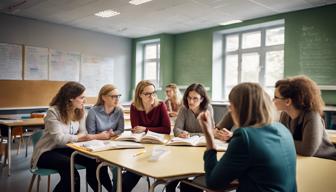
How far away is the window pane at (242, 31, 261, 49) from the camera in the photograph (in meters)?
6.20

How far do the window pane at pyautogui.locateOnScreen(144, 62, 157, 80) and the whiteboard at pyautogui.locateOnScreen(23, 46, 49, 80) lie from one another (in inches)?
112

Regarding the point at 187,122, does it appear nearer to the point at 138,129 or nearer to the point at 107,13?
the point at 138,129

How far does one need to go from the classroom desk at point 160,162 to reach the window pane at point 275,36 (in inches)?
175

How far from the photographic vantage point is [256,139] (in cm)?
120

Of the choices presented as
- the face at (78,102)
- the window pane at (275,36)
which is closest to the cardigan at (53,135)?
the face at (78,102)

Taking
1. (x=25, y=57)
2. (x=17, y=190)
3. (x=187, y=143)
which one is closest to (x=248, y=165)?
(x=187, y=143)

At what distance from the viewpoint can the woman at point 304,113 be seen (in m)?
1.91

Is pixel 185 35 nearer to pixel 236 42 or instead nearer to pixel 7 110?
pixel 236 42

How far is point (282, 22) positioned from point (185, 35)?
250 cm

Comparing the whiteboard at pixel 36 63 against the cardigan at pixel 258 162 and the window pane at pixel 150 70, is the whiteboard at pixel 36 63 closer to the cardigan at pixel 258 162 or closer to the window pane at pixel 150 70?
the window pane at pixel 150 70

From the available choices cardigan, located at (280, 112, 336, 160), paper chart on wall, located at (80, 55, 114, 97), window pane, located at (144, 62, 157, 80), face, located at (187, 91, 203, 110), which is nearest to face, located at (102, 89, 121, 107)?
face, located at (187, 91, 203, 110)

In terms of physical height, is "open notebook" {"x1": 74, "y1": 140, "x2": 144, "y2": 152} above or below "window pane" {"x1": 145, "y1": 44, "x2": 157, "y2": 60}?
below

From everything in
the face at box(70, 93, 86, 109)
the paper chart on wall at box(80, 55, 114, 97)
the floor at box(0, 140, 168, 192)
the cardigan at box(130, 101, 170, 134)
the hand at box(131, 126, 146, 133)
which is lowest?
the floor at box(0, 140, 168, 192)

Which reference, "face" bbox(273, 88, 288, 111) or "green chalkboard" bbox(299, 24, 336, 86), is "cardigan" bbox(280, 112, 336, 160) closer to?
"face" bbox(273, 88, 288, 111)
